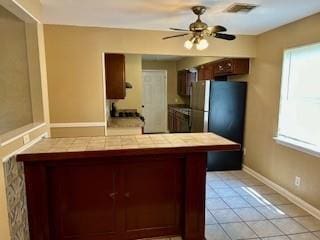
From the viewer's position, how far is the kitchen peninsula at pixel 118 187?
1.95 meters

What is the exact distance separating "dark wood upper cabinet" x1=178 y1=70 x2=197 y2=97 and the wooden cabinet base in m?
4.50

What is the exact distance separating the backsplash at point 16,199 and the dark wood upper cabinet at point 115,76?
2627mm

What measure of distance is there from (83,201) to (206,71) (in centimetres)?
413

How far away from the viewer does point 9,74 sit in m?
2.31

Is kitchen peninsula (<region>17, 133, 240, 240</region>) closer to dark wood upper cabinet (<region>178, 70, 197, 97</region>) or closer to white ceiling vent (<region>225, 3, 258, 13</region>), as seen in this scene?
white ceiling vent (<region>225, 3, 258, 13</region>)

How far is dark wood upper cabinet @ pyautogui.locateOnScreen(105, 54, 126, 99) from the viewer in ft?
14.0

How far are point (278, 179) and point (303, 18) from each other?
2.23 meters

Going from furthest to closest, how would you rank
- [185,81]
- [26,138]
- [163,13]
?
1. [185,81]
2. [163,13]
3. [26,138]

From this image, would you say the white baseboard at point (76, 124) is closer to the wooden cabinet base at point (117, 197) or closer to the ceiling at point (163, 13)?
the ceiling at point (163, 13)

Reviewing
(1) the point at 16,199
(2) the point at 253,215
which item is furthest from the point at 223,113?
(1) the point at 16,199

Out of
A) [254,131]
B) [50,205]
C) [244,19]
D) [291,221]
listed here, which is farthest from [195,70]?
[50,205]

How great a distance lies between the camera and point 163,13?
2.80 metres

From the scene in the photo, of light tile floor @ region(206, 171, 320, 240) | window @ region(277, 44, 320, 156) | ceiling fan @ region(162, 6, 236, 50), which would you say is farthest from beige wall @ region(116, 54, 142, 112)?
window @ region(277, 44, 320, 156)

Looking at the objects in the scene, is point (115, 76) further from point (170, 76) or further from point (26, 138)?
point (170, 76)
